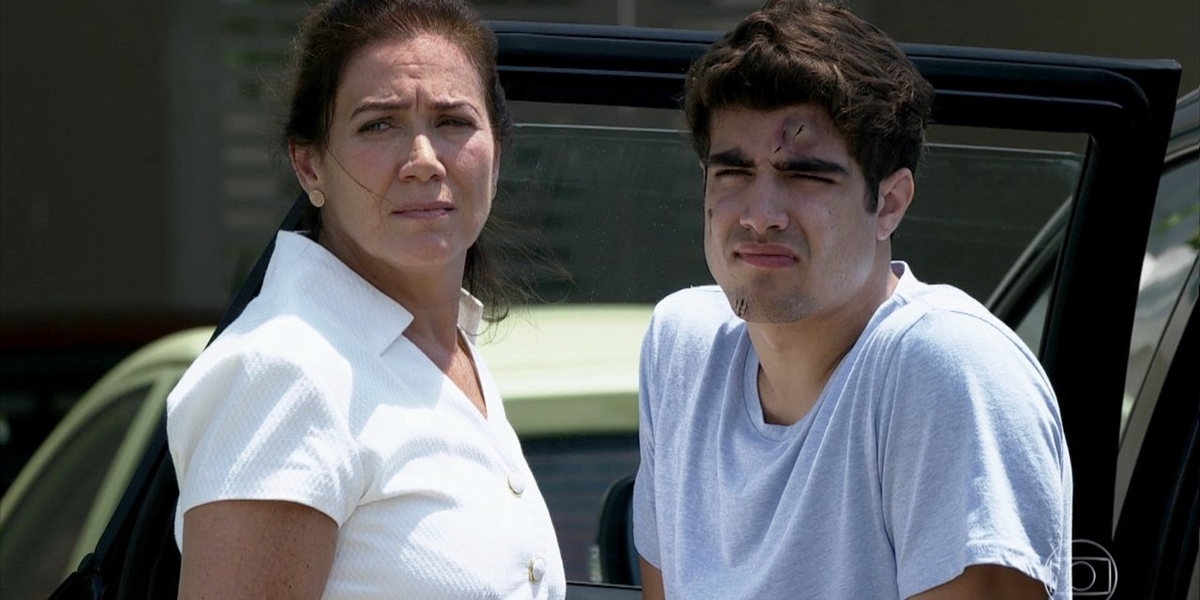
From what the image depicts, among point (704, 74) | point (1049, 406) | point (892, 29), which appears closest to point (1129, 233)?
point (1049, 406)

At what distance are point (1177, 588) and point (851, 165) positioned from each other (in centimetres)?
87

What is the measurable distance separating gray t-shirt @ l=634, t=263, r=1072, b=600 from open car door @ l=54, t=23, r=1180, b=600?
0.31 meters

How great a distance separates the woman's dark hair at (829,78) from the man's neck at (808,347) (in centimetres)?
13

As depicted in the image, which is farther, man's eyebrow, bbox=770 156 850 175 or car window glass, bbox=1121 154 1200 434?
car window glass, bbox=1121 154 1200 434

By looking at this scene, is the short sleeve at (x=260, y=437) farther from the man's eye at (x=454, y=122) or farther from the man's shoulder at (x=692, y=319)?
the man's shoulder at (x=692, y=319)

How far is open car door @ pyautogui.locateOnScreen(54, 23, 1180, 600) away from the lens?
A: 2.00 metres

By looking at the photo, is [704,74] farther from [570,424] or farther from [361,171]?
[570,424]

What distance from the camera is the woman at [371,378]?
1.58m

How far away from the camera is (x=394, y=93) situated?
1839mm

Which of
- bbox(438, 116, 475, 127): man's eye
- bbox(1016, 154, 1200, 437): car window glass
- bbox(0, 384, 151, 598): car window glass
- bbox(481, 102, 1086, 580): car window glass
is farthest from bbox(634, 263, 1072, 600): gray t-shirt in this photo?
bbox(0, 384, 151, 598): car window glass

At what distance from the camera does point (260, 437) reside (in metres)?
1.57

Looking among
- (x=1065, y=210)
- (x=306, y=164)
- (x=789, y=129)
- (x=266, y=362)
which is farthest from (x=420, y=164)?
(x=1065, y=210)

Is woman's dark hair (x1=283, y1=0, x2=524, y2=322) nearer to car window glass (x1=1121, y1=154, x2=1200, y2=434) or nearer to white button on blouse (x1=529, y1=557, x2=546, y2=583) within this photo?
white button on blouse (x1=529, y1=557, x2=546, y2=583)

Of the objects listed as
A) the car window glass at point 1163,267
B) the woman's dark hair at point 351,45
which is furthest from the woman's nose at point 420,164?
the car window glass at point 1163,267
